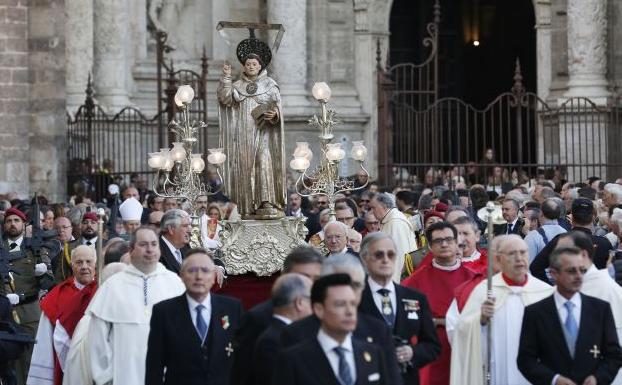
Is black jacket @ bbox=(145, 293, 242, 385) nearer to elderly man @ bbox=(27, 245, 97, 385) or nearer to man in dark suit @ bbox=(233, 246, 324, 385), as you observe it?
man in dark suit @ bbox=(233, 246, 324, 385)

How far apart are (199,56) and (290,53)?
1990 mm

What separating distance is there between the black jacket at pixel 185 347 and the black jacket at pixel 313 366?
2141 mm

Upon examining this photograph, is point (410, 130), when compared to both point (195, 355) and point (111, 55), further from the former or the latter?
point (195, 355)

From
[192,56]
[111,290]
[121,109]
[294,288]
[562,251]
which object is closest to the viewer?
[294,288]

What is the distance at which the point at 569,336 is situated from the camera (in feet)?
35.4

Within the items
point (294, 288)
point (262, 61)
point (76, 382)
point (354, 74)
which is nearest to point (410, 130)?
Result: point (354, 74)

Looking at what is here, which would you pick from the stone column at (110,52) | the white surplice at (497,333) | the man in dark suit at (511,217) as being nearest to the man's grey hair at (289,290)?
the white surplice at (497,333)

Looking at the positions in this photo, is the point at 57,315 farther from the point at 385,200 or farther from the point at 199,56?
the point at 199,56

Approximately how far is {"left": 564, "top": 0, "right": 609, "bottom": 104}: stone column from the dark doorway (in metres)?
5.19

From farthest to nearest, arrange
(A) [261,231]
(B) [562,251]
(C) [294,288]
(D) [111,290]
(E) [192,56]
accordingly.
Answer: (E) [192,56]
(A) [261,231]
(D) [111,290]
(B) [562,251]
(C) [294,288]

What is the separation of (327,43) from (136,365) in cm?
2148

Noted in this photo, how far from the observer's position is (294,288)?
375 inches

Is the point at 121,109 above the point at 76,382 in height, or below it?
above

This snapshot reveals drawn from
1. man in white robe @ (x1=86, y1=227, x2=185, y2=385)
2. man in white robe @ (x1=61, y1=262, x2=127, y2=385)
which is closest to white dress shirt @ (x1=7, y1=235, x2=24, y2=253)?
man in white robe @ (x1=61, y1=262, x2=127, y2=385)
